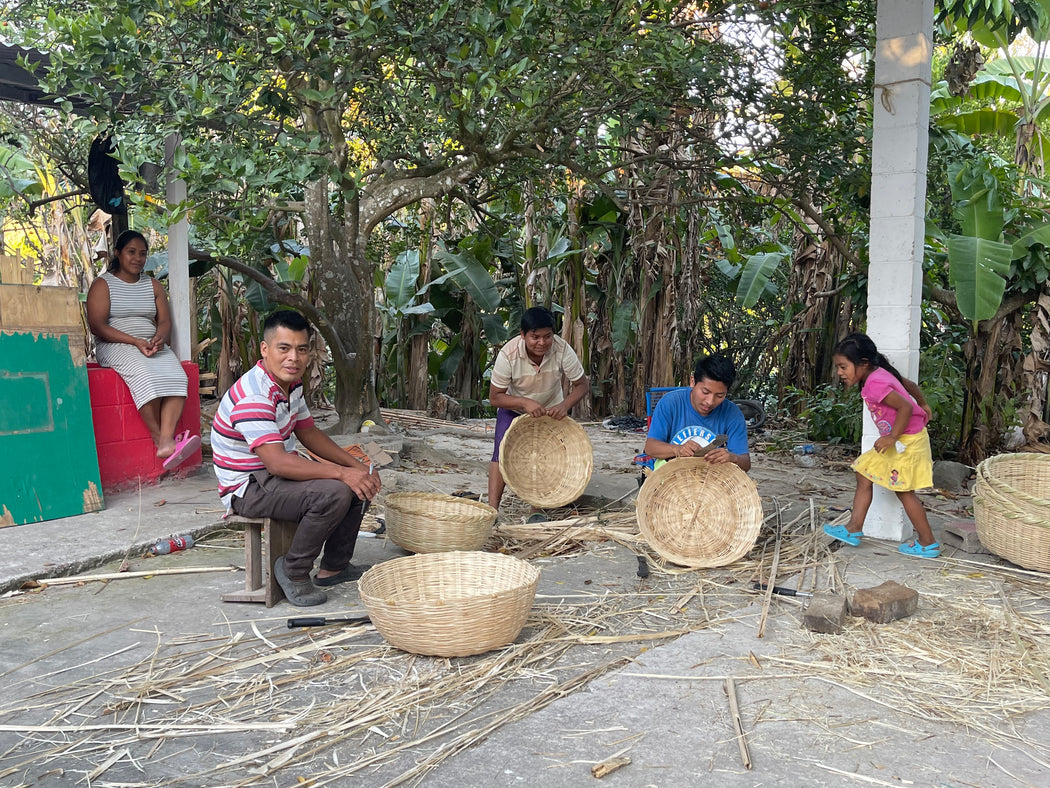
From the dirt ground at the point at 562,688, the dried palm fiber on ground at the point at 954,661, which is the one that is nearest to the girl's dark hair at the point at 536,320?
the dirt ground at the point at 562,688

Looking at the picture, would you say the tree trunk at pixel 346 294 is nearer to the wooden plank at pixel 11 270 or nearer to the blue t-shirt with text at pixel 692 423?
the wooden plank at pixel 11 270

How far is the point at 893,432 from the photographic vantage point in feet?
16.3

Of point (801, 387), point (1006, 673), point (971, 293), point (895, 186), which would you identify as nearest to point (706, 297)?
point (801, 387)

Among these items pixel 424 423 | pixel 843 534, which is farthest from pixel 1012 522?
pixel 424 423

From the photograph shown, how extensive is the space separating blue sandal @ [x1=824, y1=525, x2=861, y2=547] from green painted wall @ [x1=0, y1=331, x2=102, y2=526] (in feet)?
15.0

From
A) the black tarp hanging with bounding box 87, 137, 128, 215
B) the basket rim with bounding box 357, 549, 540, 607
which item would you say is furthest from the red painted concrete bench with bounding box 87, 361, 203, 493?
the basket rim with bounding box 357, 549, 540, 607

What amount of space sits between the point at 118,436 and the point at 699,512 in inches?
157

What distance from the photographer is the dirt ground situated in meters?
2.56

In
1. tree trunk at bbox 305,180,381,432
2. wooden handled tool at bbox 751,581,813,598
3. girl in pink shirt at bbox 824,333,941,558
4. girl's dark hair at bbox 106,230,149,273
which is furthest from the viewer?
tree trunk at bbox 305,180,381,432

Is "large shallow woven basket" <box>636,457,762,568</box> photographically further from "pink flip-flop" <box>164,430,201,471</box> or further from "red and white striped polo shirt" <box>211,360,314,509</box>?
"pink flip-flop" <box>164,430,201,471</box>

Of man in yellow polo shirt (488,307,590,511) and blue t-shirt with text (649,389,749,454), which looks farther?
man in yellow polo shirt (488,307,590,511)

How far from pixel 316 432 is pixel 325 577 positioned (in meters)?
0.72

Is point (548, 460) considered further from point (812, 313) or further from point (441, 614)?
point (812, 313)

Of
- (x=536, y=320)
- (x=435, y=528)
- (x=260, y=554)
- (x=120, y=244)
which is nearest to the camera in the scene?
(x=260, y=554)
